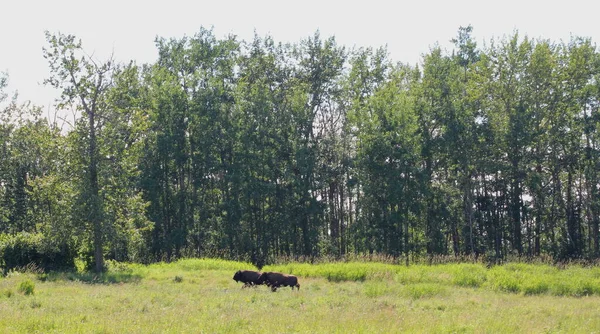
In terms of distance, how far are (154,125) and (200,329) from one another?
33905 millimetres

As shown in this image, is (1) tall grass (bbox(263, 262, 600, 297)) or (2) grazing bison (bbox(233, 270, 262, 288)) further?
(2) grazing bison (bbox(233, 270, 262, 288))

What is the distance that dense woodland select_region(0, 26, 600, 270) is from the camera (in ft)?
123

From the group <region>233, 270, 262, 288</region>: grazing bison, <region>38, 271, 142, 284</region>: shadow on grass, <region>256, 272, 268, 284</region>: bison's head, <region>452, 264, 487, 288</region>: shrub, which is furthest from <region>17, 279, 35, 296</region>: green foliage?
<region>452, 264, 487, 288</region>: shrub

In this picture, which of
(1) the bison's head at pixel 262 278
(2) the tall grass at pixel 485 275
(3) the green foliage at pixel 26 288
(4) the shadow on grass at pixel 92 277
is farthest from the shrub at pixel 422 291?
(3) the green foliage at pixel 26 288

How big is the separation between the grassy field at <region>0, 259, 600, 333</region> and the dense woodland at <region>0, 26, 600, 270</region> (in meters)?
11.1

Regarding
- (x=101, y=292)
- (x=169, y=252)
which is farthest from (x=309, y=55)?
(x=101, y=292)

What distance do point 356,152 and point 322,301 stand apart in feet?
88.6

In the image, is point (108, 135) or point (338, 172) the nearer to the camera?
point (108, 135)

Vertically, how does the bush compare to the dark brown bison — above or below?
above

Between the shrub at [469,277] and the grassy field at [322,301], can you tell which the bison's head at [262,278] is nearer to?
the grassy field at [322,301]

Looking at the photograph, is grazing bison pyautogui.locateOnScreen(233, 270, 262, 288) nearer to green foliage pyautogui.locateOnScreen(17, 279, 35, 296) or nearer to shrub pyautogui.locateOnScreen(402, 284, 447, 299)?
shrub pyautogui.locateOnScreen(402, 284, 447, 299)

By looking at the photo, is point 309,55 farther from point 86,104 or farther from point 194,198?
point 86,104

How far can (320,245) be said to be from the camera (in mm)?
43125

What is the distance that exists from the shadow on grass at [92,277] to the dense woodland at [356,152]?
8.86 metres
